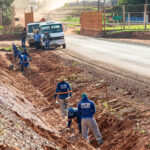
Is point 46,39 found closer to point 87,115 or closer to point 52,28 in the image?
point 52,28

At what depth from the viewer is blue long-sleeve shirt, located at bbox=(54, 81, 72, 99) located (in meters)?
12.6

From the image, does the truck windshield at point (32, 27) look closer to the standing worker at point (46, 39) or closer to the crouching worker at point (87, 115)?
the standing worker at point (46, 39)

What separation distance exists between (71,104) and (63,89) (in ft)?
5.47

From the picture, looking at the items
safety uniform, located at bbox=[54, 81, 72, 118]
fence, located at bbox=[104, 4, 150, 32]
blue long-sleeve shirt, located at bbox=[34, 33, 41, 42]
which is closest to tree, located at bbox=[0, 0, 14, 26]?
fence, located at bbox=[104, 4, 150, 32]

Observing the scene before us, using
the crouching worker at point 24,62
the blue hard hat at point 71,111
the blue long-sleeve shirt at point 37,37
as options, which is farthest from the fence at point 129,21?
the blue hard hat at point 71,111

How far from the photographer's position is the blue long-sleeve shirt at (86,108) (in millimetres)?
9844

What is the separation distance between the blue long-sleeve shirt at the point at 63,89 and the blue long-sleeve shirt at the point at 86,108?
2627 mm

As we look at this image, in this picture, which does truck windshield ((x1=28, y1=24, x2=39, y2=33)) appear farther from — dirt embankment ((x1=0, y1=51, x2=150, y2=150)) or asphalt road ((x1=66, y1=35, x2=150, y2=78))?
dirt embankment ((x1=0, y1=51, x2=150, y2=150))

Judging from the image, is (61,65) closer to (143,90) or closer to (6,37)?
(143,90)

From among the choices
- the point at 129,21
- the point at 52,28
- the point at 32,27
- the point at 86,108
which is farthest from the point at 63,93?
the point at 129,21

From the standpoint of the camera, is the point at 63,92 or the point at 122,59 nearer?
the point at 63,92

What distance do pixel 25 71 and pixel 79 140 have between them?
12.2 meters

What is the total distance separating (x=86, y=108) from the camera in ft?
32.4

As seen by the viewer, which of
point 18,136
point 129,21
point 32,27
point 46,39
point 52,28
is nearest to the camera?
point 18,136
